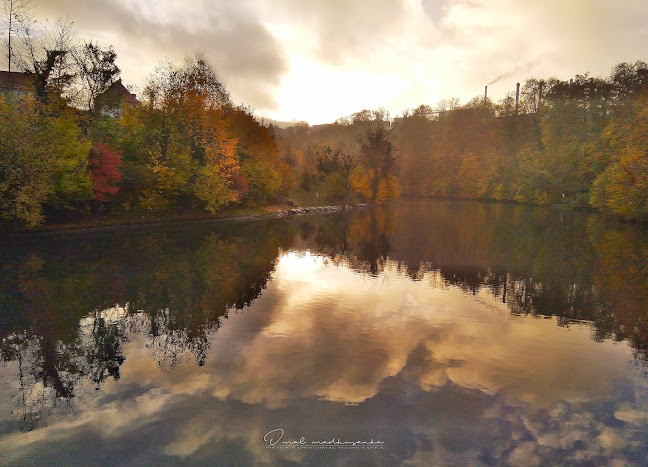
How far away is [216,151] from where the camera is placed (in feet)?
155

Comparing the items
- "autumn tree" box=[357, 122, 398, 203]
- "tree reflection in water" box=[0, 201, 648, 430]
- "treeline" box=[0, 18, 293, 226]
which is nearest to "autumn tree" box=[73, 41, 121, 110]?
"treeline" box=[0, 18, 293, 226]

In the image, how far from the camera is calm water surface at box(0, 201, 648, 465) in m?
7.64

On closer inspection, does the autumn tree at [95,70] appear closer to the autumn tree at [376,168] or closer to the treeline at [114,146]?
the treeline at [114,146]

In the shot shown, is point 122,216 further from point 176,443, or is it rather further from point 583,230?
point 583,230

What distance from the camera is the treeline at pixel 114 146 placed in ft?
95.6

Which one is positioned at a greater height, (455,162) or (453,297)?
(455,162)

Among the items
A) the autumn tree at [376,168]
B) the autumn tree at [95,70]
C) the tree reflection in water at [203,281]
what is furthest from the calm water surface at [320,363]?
the autumn tree at [376,168]

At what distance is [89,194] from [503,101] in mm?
101802

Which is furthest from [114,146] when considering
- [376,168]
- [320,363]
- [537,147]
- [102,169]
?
[537,147]

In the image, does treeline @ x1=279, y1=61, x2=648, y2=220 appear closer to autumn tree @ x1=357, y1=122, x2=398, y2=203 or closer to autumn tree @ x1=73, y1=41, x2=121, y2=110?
autumn tree @ x1=357, y1=122, x2=398, y2=203

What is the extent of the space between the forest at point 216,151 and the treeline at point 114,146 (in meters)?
0.14

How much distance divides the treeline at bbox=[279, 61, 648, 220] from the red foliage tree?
4711 cm

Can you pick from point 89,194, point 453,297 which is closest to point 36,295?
point 453,297

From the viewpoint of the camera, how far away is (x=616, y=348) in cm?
1216
